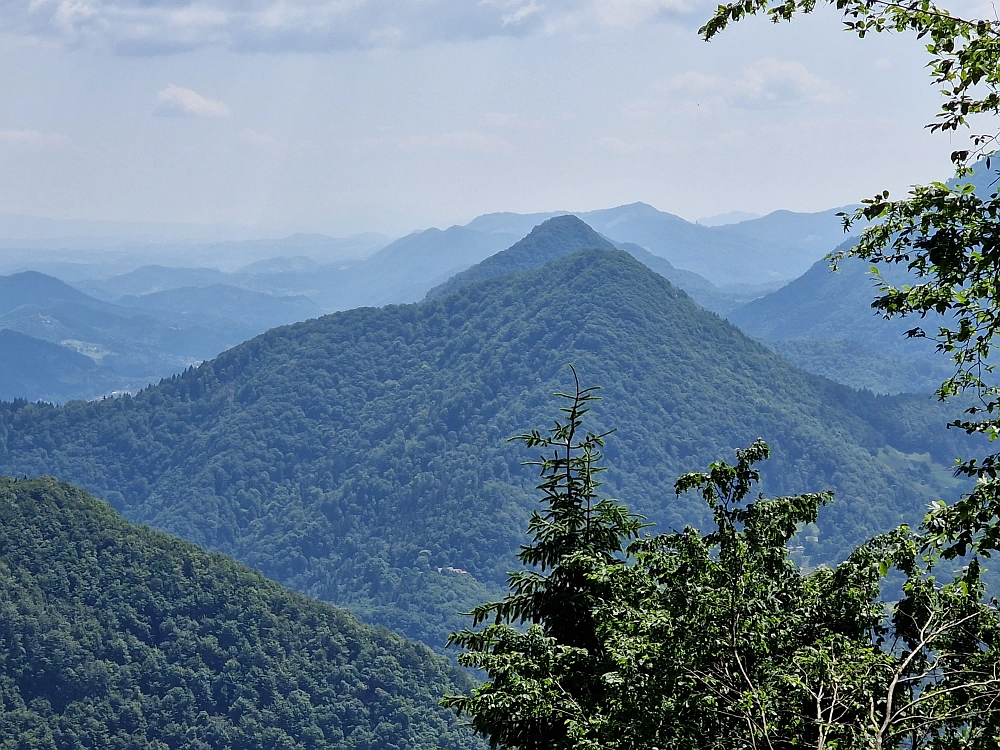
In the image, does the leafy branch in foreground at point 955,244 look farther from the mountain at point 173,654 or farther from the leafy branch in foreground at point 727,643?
the mountain at point 173,654

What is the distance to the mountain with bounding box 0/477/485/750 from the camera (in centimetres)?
10050

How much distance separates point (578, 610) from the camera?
13.8m

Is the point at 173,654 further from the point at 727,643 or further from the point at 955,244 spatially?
the point at 955,244

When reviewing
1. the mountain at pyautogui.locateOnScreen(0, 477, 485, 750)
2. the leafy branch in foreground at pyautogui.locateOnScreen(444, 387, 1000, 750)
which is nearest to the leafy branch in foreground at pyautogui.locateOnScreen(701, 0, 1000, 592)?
the leafy branch in foreground at pyautogui.locateOnScreen(444, 387, 1000, 750)

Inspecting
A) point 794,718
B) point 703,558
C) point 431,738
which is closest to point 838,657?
point 794,718

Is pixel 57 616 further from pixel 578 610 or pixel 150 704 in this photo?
pixel 578 610

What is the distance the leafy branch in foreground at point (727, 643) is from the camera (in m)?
9.35

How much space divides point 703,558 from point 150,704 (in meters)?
108

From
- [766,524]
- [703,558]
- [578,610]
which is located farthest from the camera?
[578,610]

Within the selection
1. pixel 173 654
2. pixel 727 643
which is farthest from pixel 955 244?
pixel 173 654

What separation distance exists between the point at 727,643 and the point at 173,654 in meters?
115

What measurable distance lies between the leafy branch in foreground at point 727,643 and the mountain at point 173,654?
95706 millimetres

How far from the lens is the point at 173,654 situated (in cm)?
11262

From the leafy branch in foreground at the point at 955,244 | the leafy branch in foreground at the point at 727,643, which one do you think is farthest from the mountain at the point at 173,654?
the leafy branch in foreground at the point at 955,244
